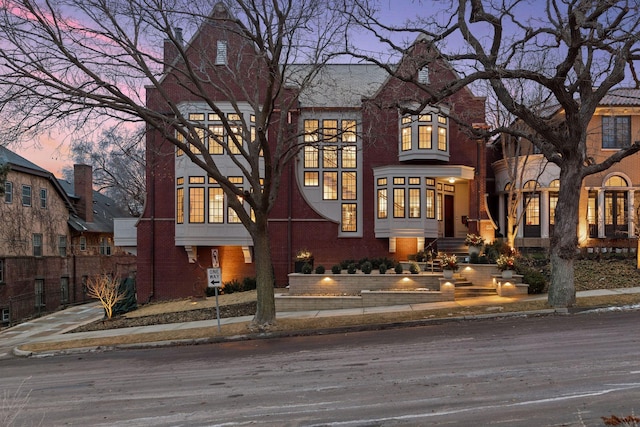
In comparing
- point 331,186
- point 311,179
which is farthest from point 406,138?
point 311,179

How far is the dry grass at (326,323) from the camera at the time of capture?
46.9 feet

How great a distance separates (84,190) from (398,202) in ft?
102

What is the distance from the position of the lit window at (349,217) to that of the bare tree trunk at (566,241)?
1179 cm

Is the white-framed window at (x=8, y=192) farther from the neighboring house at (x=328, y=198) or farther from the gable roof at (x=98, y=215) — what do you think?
the neighboring house at (x=328, y=198)

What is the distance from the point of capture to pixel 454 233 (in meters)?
26.7

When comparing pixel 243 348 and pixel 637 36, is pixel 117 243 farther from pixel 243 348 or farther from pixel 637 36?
pixel 637 36

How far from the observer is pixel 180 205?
24938mm

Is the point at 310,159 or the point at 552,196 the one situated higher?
the point at 310,159

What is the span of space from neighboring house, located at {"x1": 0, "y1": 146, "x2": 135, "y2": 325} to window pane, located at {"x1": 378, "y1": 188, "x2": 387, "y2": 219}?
666 inches

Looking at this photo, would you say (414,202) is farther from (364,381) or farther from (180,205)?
(364,381)

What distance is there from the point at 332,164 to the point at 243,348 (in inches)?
568

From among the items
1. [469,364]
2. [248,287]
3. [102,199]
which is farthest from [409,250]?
[102,199]

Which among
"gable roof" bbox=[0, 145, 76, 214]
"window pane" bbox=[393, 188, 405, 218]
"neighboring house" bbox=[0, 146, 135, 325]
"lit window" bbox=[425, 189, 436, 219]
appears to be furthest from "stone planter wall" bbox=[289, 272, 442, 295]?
"gable roof" bbox=[0, 145, 76, 214]

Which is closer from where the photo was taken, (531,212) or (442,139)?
(442,139)
